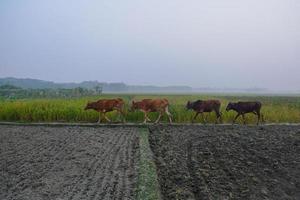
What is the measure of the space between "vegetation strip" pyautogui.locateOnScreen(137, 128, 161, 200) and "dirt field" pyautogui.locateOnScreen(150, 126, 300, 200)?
0.55 ft

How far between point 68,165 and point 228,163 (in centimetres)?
307

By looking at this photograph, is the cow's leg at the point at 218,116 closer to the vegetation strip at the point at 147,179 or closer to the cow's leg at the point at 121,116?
the cow's leg at the point at 121,116

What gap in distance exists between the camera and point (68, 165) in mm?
7340

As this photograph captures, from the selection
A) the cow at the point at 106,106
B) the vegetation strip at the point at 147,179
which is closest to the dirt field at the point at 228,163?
the vegetation strip at the point at 147,179

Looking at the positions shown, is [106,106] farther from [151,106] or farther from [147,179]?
[147,179]

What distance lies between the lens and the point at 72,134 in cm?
1161

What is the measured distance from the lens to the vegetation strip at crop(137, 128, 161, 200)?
204 inches

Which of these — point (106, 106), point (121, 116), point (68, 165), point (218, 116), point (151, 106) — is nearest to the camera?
point (68, 165)

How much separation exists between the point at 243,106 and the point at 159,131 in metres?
3.74

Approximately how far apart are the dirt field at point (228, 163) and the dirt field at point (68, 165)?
2.28 feet

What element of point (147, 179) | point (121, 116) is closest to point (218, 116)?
point (121, 116)

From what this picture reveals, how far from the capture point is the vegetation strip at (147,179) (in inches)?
204

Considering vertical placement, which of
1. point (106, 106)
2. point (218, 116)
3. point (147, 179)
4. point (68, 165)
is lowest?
point (68, 165)

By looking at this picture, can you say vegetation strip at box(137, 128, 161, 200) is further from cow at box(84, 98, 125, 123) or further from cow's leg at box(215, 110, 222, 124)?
cow's leg at box(215, 110, 222, 124)
